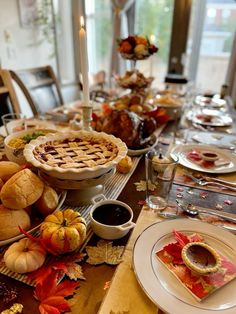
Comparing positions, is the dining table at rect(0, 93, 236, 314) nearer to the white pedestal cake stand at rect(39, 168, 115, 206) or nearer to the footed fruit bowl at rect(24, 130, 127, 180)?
the white pedestal cake stand at rect(39, 168, 115, 206)

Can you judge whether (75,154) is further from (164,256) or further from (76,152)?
(164,256)

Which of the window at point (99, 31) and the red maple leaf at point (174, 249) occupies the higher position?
the window at point (99, 31)

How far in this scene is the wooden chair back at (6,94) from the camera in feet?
5.06

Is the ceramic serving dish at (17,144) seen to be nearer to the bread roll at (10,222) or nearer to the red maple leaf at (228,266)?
the bread roll at (10,222)

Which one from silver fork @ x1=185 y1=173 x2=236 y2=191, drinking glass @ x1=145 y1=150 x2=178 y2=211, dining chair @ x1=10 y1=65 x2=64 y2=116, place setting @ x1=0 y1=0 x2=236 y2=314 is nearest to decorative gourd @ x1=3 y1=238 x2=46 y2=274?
place setting @ x1=0 y1=0 x2=236 y2=314

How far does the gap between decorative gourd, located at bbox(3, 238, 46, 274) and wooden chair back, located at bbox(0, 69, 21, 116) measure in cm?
123

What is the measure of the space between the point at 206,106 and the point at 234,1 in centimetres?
191

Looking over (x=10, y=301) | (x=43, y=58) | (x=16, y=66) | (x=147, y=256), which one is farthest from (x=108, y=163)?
(x=43, y=58)

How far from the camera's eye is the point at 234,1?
9.42ft

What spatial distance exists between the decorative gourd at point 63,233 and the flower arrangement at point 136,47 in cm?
111

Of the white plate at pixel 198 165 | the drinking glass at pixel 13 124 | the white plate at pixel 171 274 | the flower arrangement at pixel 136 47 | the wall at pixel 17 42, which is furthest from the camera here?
the wall at pixel 17 42

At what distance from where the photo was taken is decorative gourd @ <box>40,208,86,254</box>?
1.73 ft

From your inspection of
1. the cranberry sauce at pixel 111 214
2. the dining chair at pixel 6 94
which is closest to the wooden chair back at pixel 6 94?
the dining chair at pixel 6 94

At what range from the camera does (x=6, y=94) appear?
1560 millimetres
